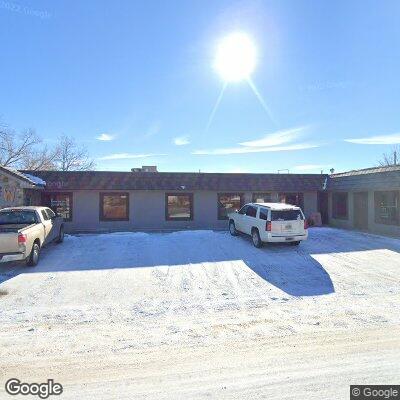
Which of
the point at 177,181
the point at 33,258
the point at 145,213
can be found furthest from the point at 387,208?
the point at 33,258

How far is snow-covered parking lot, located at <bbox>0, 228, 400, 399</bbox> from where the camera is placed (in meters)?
4.34

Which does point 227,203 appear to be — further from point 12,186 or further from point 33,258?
point 33,258

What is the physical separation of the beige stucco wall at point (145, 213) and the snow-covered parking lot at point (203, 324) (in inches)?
253

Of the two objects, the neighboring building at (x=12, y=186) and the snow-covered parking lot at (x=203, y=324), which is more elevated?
the neighboring building at (x=12, y=186)

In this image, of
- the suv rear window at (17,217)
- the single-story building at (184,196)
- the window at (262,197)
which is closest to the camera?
the suv rear window at (17,217)

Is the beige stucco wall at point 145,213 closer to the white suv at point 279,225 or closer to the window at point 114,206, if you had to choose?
the window at point 114,206

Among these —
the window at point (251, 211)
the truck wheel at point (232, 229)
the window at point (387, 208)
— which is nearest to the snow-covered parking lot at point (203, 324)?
the window at point (251, 211)

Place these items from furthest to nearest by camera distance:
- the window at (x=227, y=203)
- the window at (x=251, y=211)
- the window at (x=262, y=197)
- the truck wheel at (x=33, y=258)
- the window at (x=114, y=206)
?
the window at (x=262, y=197) → the window at (x=227, y=203) → the window at (x=114, y=206) → the window at (x=251, y=211) → the truck wheel at (x=33, y=258)

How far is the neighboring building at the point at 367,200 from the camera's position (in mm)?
16906

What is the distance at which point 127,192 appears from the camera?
763 inches

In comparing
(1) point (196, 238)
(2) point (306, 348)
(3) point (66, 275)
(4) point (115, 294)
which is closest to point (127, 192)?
(1) point (196, 238)

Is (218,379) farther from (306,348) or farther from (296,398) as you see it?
(306,348)

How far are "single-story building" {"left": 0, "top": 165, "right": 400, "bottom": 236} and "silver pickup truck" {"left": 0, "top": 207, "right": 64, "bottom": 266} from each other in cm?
448

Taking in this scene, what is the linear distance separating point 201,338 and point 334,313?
2898 mm
